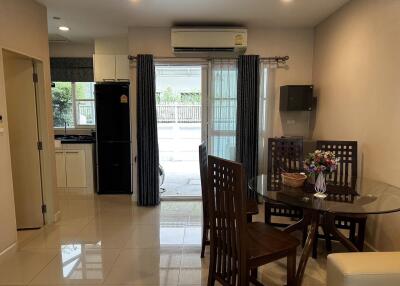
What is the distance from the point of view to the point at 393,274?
1.43 meters

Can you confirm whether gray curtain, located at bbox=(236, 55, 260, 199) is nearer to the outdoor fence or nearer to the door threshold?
the door threshold

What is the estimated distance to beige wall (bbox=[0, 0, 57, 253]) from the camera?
265 centimetres

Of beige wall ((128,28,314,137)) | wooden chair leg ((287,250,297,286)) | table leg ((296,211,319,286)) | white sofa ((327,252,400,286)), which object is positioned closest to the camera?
white sofa ((327,252,400,286))

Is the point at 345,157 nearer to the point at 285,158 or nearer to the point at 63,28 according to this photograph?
the point at 285,158

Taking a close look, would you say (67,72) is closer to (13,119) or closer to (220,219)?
(13,119)

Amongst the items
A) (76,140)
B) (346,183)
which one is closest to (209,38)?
(346,183)

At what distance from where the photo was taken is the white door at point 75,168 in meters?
4.74

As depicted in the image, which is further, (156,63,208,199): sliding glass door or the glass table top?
(156,63,208,199): sliding glass door

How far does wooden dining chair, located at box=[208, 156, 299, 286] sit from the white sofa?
0.42m

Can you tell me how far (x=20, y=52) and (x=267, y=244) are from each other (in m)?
2.98

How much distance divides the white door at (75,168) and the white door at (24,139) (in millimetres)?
1344

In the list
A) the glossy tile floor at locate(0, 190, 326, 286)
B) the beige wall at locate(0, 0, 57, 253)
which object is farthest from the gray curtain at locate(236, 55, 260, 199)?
the beige wall at locate(0, 0, 57, 253)

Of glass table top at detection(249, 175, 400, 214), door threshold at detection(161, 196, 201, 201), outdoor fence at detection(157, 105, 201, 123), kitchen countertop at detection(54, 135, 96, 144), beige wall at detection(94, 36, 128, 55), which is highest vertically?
beige wall at detection(94, 36, 128, 55)

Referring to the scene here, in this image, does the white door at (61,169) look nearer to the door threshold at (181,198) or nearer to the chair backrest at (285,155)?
the door threshold at (181,198)
